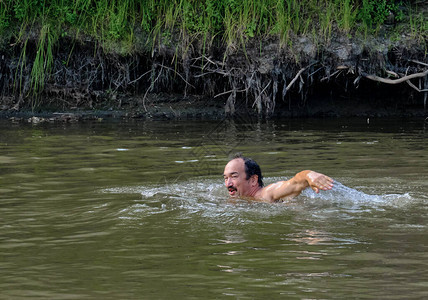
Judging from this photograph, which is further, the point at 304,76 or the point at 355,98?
the point at 355,98

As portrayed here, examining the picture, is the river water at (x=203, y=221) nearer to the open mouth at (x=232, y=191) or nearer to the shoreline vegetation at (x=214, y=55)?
the open mouth at (x=232, y=191)

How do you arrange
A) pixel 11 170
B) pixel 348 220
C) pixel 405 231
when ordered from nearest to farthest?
pixel 405 231 → pixel 348 220 → pixel 11 170

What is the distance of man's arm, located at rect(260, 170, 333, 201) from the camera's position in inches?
264

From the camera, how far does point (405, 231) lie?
5797mm

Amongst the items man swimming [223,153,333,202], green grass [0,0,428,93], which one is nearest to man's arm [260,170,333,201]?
man swimming [223,153,333,202]

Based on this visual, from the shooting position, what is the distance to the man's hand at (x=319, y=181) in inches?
262

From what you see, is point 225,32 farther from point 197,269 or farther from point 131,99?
point 197,269

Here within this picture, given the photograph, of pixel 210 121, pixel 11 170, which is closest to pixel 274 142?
pixel 210 121

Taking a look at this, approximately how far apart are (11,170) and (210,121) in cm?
575

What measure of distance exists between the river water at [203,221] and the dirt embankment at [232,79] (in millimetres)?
2218

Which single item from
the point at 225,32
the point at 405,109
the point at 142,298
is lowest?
the point at 142,298

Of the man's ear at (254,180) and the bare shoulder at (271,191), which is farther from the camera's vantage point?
the man's ear at (254,180)

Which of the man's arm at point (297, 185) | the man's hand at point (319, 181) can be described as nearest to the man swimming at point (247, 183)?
the man's arm at point (297, 185)

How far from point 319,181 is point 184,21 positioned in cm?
818
